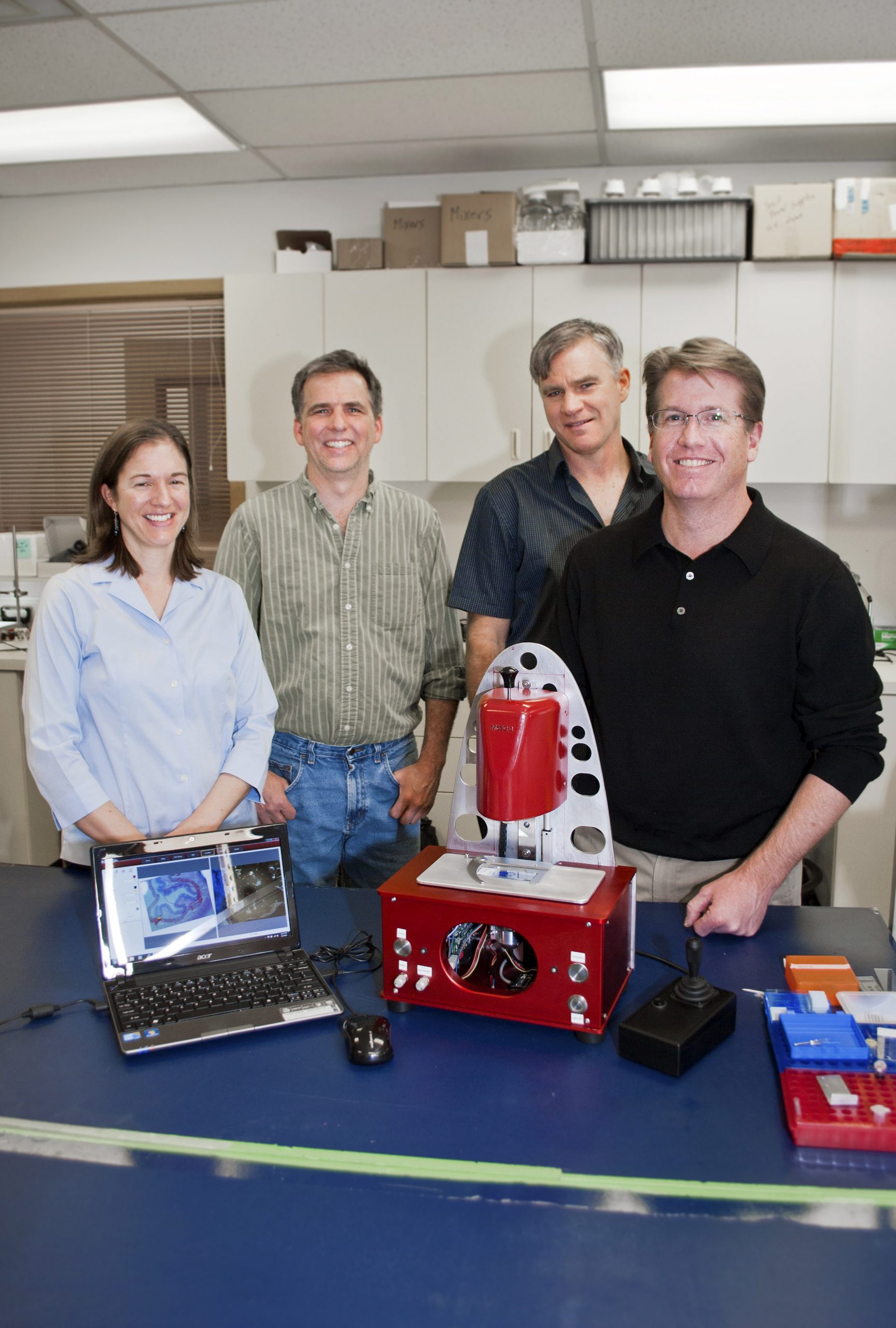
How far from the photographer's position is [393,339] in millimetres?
3590

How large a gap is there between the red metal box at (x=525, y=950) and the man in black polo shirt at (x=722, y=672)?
32 centimetres

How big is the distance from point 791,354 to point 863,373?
0.25m

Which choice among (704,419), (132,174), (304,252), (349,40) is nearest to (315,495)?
(704,419)

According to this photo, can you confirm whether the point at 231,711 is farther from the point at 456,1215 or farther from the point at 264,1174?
the point at 456,1215

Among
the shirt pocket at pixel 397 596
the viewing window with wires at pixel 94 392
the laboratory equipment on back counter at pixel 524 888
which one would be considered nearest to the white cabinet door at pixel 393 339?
the viewing window with wires at pixel 94 392

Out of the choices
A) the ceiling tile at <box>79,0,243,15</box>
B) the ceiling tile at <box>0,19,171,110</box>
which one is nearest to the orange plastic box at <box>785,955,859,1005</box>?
the ceiling tile at <box>79,0,243,15</box>

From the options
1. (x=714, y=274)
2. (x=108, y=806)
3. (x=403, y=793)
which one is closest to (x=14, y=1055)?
(x=108, y=806)

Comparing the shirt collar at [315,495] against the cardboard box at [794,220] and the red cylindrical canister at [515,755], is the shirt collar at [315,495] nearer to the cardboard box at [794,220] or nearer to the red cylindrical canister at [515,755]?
the red cylindrical canister at [515,755]

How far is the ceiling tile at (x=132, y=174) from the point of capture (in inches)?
144

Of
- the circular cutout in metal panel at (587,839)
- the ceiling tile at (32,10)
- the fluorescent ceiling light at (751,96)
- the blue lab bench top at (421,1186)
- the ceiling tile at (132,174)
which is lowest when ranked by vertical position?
the blue lab bench top at (421,1186)

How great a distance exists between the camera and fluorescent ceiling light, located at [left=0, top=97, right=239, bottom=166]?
10.4 ft

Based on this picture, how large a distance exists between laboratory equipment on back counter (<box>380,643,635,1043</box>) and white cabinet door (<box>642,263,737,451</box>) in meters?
2.37

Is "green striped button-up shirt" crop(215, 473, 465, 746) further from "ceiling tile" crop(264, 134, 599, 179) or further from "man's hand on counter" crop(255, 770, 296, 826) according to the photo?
"ceiling tile" crop(264, 134, 599, 179)

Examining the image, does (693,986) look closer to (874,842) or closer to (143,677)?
(143,677)
